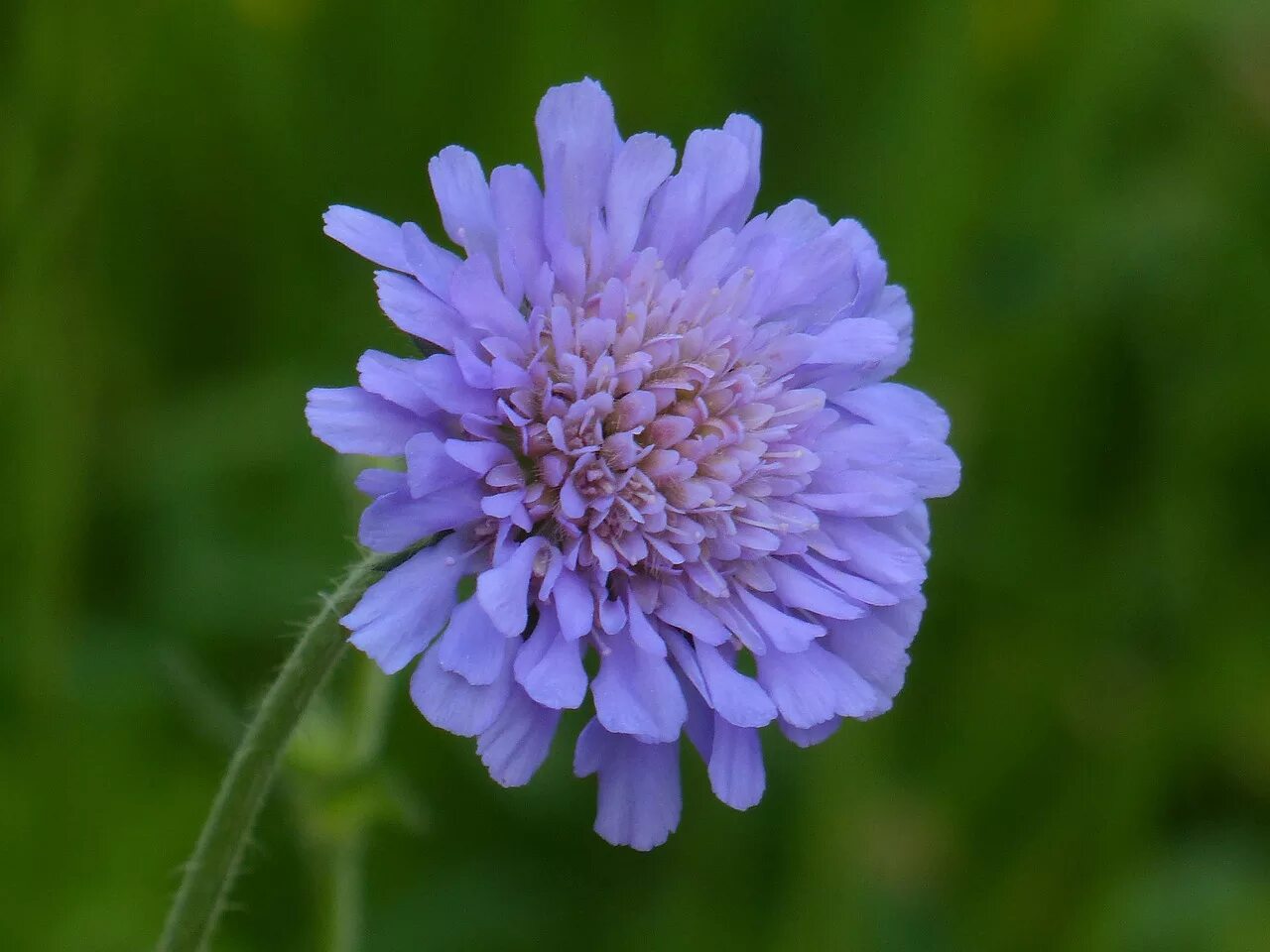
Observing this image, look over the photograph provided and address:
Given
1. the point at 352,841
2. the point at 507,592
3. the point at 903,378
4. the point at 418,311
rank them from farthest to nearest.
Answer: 1. the point at 903,378
2. the point at 352,841
3. the point at 418,311
4. the point at 507,592

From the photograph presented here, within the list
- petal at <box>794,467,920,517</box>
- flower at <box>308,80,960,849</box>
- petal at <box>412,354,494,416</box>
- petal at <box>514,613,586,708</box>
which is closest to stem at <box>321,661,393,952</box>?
flower at <box>308,80,960,849</box>

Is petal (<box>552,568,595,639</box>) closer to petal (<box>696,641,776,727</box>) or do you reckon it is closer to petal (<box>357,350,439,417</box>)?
petal (<box>696,641,776,727</box>)

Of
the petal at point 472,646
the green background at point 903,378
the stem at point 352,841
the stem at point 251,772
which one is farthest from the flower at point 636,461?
the green background at point 903,378

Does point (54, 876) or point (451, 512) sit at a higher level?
point (451, 512)

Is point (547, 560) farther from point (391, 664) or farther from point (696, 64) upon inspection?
point (696, 64)

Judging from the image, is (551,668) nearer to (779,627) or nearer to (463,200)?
(779,627)

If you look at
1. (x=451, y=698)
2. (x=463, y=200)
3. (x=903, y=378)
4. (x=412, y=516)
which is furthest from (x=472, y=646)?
(x=903, y=378)

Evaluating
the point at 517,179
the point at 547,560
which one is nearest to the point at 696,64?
the point at 517,179
